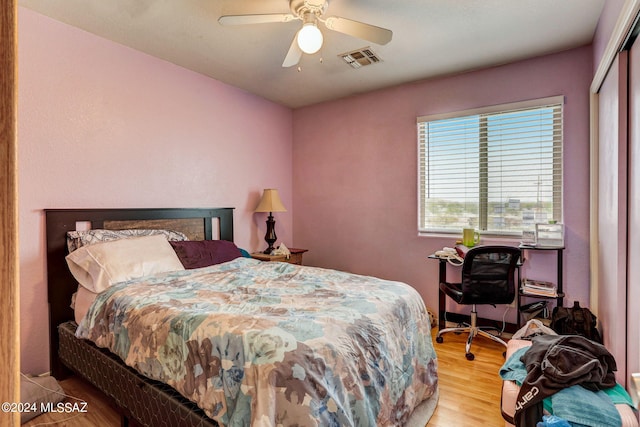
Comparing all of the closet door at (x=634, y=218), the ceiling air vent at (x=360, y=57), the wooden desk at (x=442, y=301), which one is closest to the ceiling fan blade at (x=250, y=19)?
the ceiling air vent at (x=360, y=57)

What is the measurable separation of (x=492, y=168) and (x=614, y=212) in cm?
136

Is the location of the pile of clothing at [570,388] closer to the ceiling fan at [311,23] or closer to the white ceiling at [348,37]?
the ceiling fan at [311,23]

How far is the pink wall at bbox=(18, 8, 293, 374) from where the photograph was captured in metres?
2.28

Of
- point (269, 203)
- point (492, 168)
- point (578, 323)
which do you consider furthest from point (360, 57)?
point (578, 323)

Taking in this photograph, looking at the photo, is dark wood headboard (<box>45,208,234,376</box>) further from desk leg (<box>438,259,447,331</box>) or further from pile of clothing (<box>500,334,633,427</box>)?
pile of clothing (<box>500,334,633,427</box>)

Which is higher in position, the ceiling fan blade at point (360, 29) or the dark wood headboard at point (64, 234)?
the ceiling fan blade at point (360, 29)

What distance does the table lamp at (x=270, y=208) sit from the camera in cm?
385

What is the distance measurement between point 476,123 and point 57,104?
3613mm

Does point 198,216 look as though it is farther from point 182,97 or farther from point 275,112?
point 275,112

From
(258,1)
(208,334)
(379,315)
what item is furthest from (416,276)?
(258,1)

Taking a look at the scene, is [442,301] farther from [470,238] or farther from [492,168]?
[492,168]

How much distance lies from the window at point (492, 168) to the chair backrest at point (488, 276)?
0.55 m

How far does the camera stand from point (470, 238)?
3.17 metres

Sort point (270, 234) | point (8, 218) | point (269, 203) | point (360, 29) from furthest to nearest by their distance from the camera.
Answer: point (270, 234) → point (269, 203) → point (360, 29) → point (8, 218)
